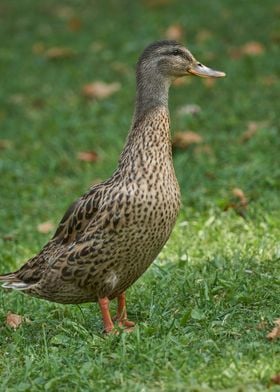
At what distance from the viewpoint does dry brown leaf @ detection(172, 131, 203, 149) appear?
8828 millimetres

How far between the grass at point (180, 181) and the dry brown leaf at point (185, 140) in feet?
0.31

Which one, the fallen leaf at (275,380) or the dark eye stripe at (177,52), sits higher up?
the dark eye stripe at (177,52)

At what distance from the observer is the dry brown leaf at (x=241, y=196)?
7.19 metres

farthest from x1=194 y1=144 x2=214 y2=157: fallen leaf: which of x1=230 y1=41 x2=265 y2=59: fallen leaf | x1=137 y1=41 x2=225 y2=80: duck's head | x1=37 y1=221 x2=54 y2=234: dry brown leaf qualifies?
x1=137 y1=41 x2=225 y2=80: duck's head

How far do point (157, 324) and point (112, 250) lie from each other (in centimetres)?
45

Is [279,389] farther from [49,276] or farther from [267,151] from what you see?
[267,151]

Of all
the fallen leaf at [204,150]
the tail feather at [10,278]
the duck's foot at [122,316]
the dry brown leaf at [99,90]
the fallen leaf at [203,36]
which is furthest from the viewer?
the fallen leaf at [203,36]

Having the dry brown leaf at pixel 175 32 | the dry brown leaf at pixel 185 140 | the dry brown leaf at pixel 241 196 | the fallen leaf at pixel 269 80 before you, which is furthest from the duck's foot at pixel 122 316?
the dry brown leaf at pixel 175 32

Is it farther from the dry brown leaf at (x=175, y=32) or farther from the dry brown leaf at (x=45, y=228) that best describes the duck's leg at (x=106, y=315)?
the dry brown leaf at (x=175, y=32)

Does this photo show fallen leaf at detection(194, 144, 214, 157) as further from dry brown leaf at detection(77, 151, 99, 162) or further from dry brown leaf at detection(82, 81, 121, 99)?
dry brown leaf at detection(82, 81, 121, 99)

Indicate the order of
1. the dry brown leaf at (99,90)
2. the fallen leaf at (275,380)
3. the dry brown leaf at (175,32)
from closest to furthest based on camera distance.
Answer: the fallen leaf at (275,380), the dry brown leaf at (99,90), the dry brown leaf at (175,32)

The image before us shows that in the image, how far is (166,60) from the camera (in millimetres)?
5562

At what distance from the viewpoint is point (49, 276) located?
5.48 meters

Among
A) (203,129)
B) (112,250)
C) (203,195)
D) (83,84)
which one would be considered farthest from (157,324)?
(83,84)
